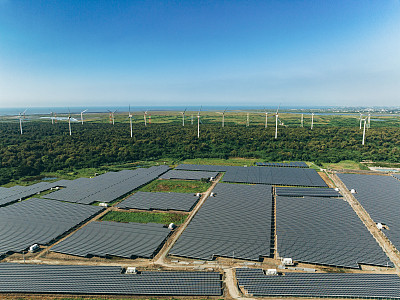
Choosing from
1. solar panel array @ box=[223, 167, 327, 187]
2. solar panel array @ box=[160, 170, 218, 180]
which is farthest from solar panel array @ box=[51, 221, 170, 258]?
solar panel array @ box=[223, 167, 327, 187]

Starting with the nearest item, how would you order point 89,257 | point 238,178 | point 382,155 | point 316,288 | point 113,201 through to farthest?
1. point 316,288
2. point 89,257
3. point 113,201
4. point 238,178
5. point 382,155

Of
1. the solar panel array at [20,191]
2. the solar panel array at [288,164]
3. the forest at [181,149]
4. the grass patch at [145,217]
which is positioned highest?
the forest at [181,149]

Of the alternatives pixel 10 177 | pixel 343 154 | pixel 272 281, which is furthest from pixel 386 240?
pixel 10 177

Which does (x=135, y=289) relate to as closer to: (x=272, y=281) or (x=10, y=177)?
(x=272, y=281)

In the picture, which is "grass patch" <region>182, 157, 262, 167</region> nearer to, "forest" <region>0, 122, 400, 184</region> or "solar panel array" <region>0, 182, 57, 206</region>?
"forest" <region>0, 122, 400, 184</region>

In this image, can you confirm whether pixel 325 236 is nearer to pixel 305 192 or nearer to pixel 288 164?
pixel 305 192

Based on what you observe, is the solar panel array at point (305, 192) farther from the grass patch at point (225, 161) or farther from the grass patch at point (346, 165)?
the grass patch at point (225, 161)

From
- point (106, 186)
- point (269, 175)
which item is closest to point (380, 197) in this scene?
point (269, 175)

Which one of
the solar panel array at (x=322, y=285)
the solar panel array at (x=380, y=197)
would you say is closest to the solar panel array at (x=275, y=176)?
the solar panel array at (x=380, y=197)
